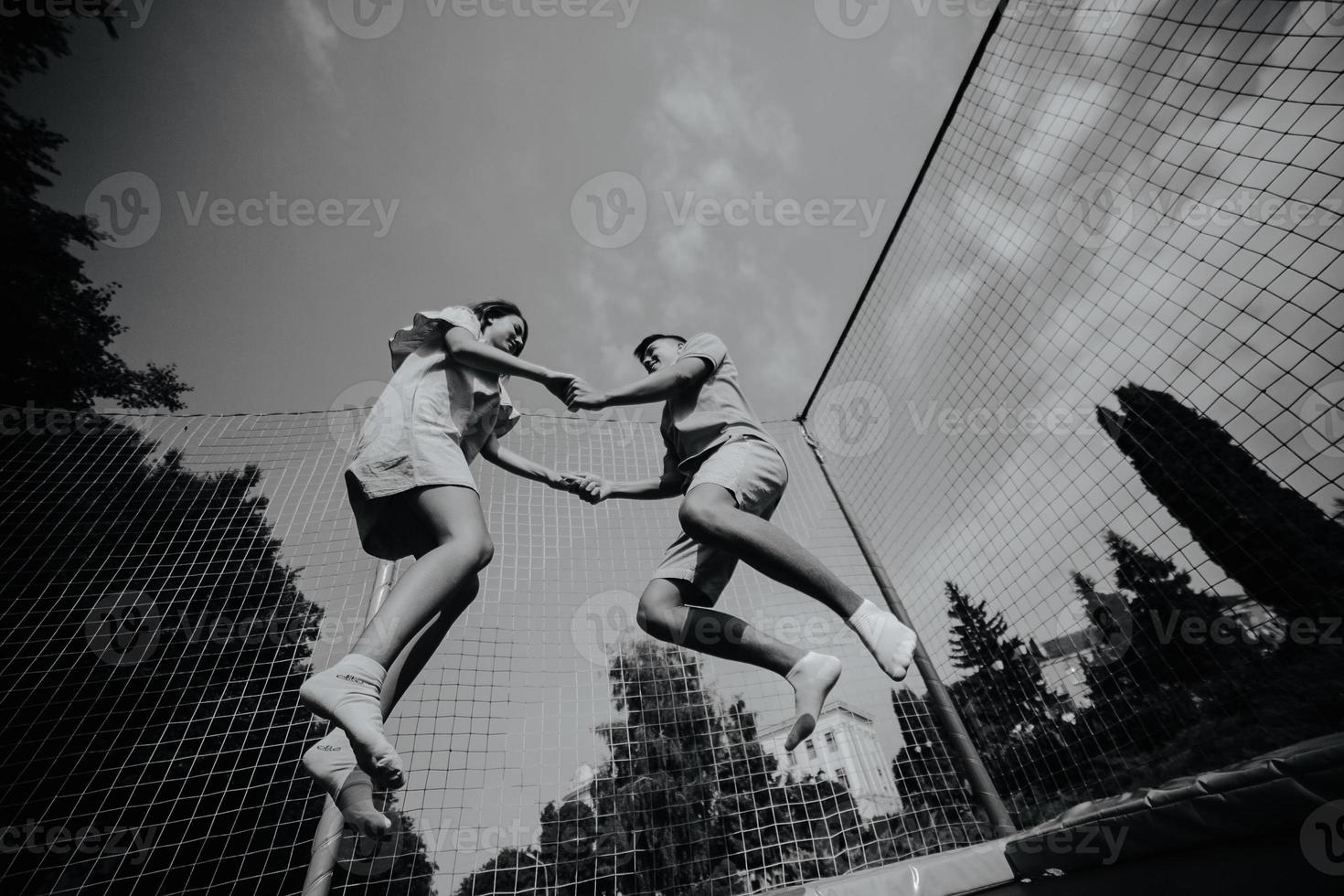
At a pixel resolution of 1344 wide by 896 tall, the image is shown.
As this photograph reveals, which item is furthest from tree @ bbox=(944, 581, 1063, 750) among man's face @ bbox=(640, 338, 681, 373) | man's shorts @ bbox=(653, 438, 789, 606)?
man's face @ bbox=(640, 338, 681, 373)

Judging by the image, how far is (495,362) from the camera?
68.9 inches

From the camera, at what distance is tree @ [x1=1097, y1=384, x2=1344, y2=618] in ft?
10.1

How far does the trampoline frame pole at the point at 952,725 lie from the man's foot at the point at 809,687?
152 centimetres

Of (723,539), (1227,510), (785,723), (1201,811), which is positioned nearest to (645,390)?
(723,539)

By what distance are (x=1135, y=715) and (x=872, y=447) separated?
8.42 feet

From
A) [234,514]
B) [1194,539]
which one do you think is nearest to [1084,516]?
[1194,539]

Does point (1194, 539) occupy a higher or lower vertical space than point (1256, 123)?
lower

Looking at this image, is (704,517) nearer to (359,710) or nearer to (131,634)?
(359,710)

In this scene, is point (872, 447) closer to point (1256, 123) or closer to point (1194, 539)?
point (1194, 539)

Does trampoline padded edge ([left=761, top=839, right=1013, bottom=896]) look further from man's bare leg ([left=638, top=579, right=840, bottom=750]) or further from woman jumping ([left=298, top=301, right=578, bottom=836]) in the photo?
woman jumping ([left=298, top=301, right=578, bottom=836])

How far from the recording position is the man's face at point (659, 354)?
2.35 meters

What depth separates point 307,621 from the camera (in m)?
5.92

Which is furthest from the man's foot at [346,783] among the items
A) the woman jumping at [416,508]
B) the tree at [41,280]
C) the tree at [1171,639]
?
the tree at [41,280]

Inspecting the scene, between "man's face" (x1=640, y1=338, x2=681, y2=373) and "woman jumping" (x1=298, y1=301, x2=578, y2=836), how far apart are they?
55cm
